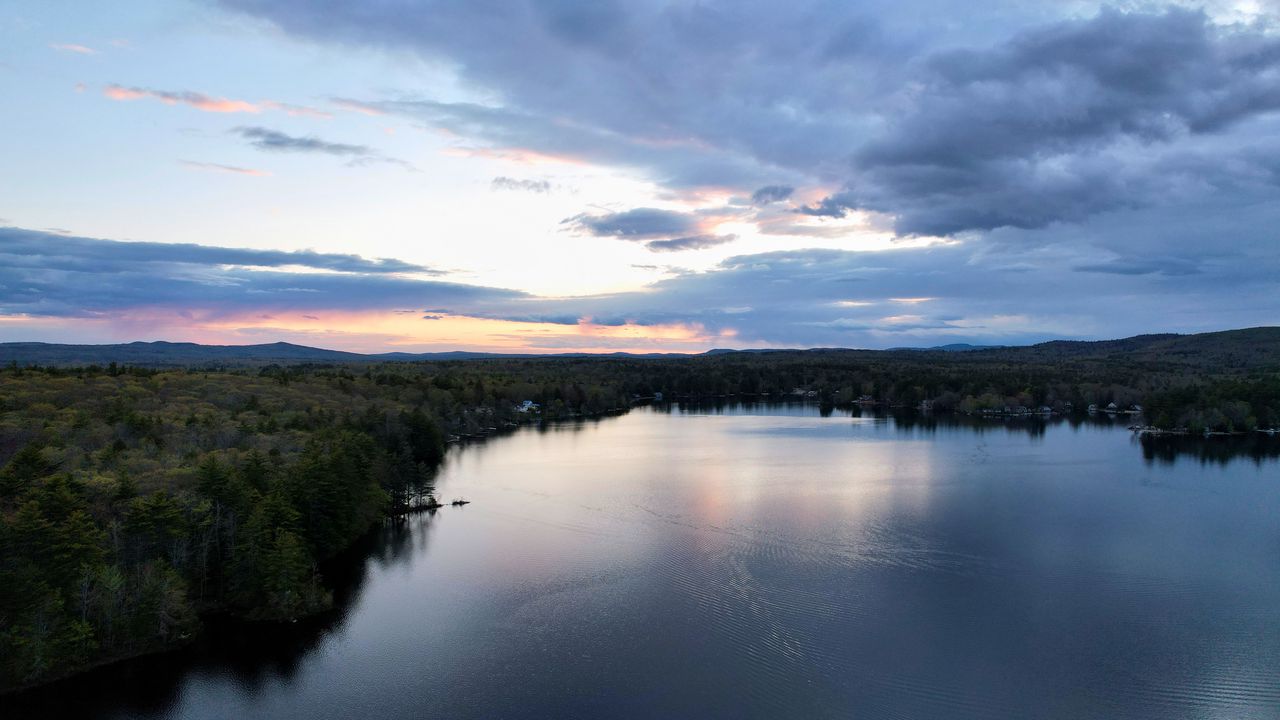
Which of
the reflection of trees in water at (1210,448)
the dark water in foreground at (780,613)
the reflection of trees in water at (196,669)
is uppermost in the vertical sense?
the reflection of trees in water at (1210,448)

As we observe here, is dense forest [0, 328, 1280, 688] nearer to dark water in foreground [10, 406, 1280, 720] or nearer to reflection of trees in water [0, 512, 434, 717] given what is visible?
reflection of trees in water [0, 512, 434, 717]

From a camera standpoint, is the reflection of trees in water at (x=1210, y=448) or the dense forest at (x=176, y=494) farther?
the reflection of trees in water at (x=1210, y=448)

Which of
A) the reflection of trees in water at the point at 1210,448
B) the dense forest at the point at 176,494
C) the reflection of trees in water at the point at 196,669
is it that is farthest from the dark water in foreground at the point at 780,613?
the reflection of trees in water at the point at 1210,448

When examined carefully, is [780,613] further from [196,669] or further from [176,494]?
[176,494]

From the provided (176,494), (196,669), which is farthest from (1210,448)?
(176,494)

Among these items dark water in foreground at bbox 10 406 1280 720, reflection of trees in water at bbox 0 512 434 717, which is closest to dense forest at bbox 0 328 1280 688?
reflection of trees in water at bbox 0 512 434 717

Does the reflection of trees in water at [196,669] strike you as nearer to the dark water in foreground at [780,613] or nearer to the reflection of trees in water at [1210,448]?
the dark water in foreground at [780,613]

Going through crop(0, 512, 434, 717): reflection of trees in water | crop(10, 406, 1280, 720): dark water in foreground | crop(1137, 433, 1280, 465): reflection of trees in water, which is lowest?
crop(0, 512, 434, 717): reflection of trees in water

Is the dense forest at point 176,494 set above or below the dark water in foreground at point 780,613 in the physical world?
above
